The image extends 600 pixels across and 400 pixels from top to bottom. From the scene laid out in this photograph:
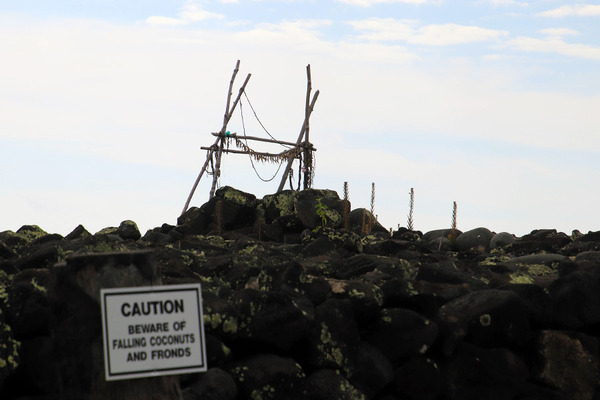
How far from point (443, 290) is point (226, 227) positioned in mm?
9583

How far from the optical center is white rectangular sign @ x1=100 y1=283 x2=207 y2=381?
3.56 metres

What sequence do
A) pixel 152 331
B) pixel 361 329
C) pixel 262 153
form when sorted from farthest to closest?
pixel 262 153 < pixel 361 329 < pixel 152 331

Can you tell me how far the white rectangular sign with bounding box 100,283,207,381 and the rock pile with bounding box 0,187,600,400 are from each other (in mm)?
585

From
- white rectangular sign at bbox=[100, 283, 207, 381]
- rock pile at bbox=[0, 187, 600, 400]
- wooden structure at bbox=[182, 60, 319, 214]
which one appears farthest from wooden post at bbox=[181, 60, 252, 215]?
white rectangular sign at bbox=[100, 283, 207, 381]

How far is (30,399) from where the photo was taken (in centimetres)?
464

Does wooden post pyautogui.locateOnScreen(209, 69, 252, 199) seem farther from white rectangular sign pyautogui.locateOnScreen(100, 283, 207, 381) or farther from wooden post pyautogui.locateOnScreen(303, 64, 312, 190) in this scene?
white rectangular sign pyautogui.locateOnScreen(100, 283, 207, 381)

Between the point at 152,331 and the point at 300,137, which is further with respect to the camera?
the point at 300,137

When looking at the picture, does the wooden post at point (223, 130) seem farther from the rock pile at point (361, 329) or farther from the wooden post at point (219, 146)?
the rock pile at point (361, 329)

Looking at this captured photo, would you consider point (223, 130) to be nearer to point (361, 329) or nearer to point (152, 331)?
point (361, 329)

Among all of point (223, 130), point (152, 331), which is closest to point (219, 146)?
point (223, 130)

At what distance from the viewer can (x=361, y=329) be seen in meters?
5.70

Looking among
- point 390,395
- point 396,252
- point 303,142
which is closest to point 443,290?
point 390,395

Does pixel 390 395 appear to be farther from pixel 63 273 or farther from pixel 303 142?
pixel 303 142

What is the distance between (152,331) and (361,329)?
7.69ft
